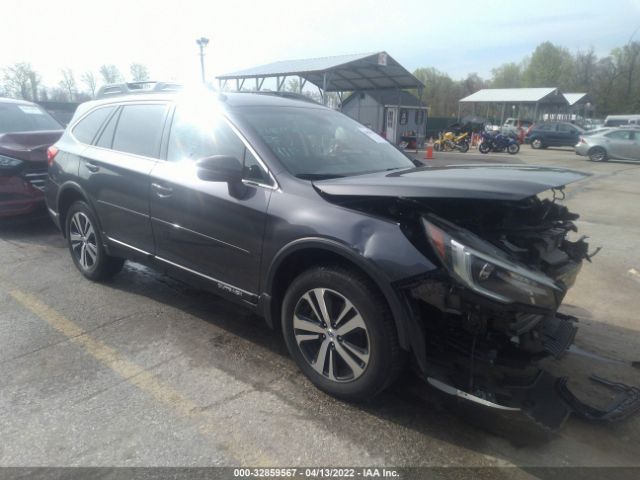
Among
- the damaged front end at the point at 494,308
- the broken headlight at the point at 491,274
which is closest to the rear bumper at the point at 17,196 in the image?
the damaged front end at the point at 494,308

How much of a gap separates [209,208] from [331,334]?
122 cm

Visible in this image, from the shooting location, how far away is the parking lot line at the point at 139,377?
2.39 m

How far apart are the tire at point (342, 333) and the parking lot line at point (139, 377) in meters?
0.61

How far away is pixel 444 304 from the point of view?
230 cm

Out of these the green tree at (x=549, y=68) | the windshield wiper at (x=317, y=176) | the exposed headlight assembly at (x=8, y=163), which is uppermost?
the green tree at (x=549, y=68)

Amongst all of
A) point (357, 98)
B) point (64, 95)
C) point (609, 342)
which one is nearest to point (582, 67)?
point (357, 98)

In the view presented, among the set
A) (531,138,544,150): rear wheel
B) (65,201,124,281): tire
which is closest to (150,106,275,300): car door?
(65,201,124,281): tire

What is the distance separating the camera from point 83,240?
4648 millimetres

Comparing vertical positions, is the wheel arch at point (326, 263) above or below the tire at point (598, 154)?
above

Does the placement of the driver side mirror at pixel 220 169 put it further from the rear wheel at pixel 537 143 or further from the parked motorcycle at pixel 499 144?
the rear wheel at pixel 537 143

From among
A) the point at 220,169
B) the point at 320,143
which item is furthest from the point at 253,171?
the point at 320,143

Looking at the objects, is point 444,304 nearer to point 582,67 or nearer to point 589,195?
point 589,195

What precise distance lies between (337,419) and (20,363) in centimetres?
218

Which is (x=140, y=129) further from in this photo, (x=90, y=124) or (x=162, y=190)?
(x=90, y=124)
